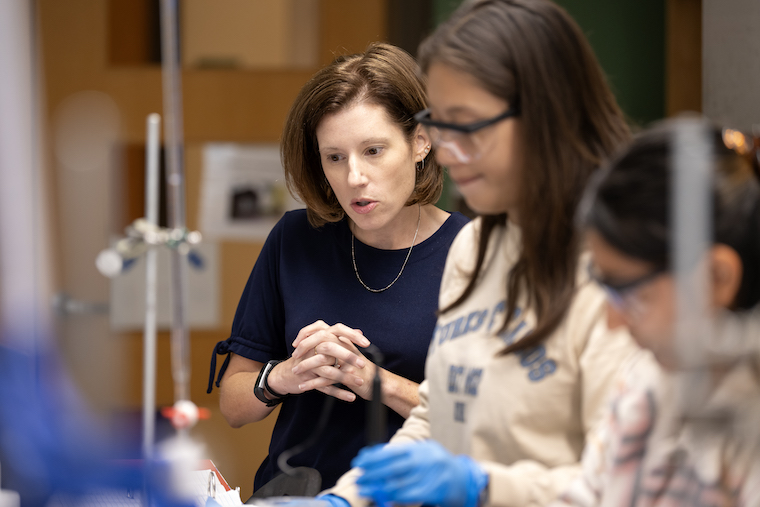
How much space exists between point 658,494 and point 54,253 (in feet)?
3.17

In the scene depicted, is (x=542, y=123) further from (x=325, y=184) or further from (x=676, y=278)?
(x=325, y=184)

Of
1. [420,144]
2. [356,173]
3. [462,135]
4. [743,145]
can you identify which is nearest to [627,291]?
[743,145]

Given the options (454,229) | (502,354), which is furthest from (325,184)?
(502,354)

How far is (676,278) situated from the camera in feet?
2.37

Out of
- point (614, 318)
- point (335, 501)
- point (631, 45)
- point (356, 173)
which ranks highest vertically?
point (631, 45)

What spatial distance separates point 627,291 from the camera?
761 mm

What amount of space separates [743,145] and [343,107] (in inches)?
33.8

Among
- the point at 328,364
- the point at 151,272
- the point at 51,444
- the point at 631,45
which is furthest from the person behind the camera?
the point at 631,45

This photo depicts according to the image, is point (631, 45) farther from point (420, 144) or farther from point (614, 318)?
point (614, 318)

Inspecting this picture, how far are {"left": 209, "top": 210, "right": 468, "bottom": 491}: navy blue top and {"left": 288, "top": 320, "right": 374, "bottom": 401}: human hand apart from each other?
90 millimetres

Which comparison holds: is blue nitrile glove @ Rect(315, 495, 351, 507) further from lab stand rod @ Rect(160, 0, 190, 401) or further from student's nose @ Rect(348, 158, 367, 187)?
student's nose @ Rect(348, 158, 367, 187)

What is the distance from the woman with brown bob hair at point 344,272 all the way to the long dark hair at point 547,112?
49cm

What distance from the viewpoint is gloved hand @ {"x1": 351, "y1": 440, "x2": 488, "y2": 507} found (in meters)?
0.91

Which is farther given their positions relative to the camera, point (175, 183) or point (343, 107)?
point (343, 107)
